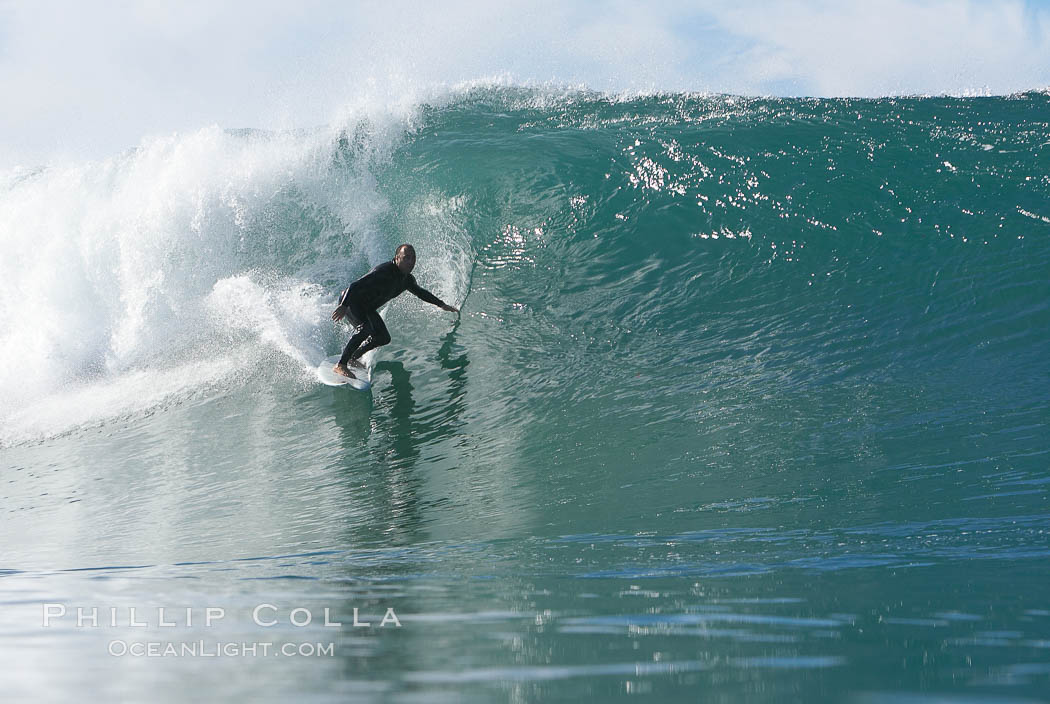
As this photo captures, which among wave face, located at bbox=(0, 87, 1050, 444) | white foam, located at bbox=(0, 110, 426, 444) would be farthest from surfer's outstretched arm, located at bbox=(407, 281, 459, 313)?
white foam, located at bbox=(0, 110, 426, 444)

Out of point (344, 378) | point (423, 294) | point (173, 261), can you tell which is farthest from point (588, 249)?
point (173, 261)

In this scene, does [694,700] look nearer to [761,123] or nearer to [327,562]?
[327,562]

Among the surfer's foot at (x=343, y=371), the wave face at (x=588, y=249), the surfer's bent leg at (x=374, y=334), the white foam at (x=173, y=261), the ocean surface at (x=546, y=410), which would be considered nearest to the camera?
the ocean surface at (x=546, y=410)

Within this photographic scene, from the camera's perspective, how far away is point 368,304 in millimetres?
7520

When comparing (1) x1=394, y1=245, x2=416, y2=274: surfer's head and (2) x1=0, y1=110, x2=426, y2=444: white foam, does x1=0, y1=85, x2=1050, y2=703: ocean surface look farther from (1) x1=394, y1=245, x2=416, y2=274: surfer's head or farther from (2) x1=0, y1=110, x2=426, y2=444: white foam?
(1) x1=394, y1=245, x2=416, y2=274: surfer's head

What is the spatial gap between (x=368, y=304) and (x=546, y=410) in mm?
2214

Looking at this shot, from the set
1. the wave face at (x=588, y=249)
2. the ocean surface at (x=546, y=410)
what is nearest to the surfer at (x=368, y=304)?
the ocean surface at (x=546, y=410)

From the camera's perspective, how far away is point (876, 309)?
24.4 feet

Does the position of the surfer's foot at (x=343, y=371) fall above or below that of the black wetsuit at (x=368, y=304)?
below

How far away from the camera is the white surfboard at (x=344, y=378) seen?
738 centimetres

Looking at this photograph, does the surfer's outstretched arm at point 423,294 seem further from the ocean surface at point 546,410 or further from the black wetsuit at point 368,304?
the ocean surface at point 546,410

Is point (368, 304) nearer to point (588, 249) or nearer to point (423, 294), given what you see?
point (423, 294)

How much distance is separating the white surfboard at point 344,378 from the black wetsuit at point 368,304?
17cm

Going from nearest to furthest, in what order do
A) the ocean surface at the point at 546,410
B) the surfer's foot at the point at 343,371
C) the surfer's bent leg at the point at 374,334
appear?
the ocean surface at the point at 546,410 < the surfer's foot at the point at 343,371 < the surfer's bent leg at the point at 374,334
